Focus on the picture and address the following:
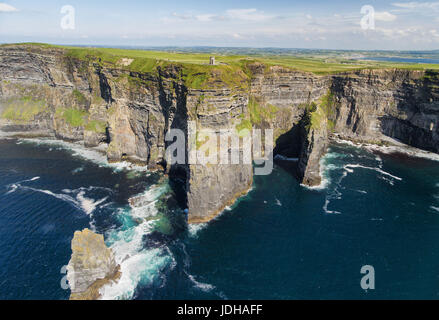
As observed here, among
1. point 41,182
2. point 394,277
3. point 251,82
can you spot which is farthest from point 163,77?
point 394,277

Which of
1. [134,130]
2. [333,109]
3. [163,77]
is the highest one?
[163,77]

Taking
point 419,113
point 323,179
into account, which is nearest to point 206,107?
point 323,179

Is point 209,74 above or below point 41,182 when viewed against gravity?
above

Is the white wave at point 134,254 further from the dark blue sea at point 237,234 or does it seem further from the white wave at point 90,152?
the white wave at point 90,152

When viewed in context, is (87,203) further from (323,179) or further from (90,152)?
(323,179)

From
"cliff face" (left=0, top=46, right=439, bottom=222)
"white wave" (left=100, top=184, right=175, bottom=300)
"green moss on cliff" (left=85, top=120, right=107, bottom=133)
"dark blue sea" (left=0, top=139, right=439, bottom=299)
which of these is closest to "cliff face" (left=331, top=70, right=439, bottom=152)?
"cliff face" (left=0, top=46, right=439, bottom=222)
